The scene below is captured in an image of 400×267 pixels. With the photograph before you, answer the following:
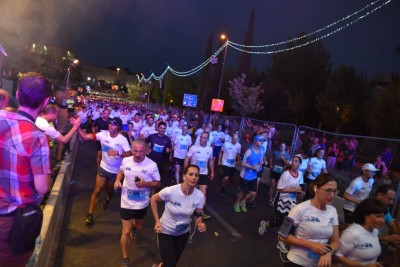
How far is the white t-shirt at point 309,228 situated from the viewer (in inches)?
138

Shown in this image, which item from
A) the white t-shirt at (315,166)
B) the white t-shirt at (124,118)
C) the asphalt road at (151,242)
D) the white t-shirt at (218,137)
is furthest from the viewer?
the white t-shirt at (124,118)

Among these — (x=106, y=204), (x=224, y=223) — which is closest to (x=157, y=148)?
(x=106, y=204)

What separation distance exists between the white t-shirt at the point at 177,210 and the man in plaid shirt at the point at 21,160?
2046 mm

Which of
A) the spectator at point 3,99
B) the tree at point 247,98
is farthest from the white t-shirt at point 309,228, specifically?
the tree at point 247,98

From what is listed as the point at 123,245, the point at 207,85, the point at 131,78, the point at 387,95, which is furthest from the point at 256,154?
the point at 131,78

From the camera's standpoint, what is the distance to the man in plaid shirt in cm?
231

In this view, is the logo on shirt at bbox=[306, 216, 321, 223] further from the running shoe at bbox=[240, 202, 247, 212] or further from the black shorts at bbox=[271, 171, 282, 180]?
the black shorts at bbox=[271, 171, 282, 180]

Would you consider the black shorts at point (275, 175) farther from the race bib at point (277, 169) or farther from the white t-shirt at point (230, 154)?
the white t-shirt at point (230, 154)

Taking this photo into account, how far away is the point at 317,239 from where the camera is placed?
3523 mm

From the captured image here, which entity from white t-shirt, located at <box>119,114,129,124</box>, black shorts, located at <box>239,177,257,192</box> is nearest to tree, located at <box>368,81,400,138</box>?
white t-shirt, located at <box>119,114,129,124</box>

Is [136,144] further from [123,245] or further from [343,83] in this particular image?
[343,83]

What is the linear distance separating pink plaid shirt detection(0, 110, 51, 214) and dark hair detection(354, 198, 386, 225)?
3055mm

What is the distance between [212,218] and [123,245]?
329cm

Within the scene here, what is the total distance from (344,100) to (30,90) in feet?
117
